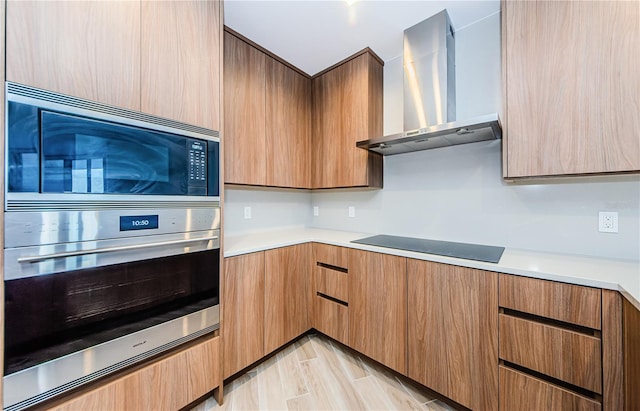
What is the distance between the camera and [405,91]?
1.89m

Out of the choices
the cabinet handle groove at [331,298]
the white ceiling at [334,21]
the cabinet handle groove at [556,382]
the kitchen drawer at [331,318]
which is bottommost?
the kitchen drawer at [331,318]

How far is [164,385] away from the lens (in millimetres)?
1218

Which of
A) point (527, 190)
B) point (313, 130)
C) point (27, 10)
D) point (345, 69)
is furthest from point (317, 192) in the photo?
point (27, 10)

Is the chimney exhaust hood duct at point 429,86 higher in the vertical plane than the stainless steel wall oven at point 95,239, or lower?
higher

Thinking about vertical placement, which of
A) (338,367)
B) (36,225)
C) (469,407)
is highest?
(36,225)

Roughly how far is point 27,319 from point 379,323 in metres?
1.78

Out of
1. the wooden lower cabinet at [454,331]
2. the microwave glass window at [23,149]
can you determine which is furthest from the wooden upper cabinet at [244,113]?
the wooden lower cabinet at [454,331]

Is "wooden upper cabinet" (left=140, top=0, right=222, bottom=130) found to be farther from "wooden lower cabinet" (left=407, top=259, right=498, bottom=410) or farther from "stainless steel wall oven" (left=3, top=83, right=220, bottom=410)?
"wooden lower cabinet" (left=407, top=259, right=498, bottom=410)

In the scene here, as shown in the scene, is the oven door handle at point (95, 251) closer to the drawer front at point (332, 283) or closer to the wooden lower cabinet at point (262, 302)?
the wooden lower cabinet at point (262, 302)

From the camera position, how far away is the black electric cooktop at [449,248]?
140 centimetres

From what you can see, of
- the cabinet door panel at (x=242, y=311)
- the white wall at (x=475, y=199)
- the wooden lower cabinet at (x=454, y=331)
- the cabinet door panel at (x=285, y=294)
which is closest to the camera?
the wooden lower cabinet at (x=454, y=331)

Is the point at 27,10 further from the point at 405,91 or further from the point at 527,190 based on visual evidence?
the point at 527,190

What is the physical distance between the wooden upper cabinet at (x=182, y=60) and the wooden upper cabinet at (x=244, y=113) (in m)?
0.40

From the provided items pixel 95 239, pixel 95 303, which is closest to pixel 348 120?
pixel 95 239
